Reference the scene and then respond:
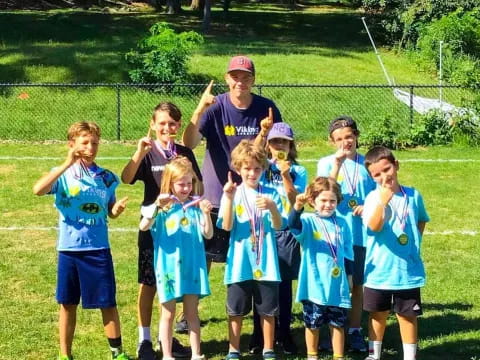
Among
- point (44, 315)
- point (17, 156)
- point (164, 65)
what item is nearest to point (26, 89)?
point (164, 65)

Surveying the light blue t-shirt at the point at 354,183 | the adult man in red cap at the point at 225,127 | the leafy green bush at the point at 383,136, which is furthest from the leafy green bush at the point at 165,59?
the light blue t-shirt at the point at 354,183

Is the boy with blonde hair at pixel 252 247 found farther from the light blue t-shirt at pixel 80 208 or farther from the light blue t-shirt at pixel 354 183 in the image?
the light blue t-shirt at pixel 80 208

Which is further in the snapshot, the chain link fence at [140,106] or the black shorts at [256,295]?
the chain link fence at [140,106]

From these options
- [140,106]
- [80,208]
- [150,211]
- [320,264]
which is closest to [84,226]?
[80,208]

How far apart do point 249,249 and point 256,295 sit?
12.8 inches

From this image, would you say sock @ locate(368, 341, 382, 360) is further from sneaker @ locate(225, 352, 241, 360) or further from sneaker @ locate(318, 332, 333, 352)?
sneaker @ locate(225, 352, 241, 360)

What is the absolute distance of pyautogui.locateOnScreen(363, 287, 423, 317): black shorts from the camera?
14.9 feet

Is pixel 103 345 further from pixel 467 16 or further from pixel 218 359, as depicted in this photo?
pixel 467 16

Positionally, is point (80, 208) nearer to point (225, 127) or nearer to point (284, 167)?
point (225, 127)

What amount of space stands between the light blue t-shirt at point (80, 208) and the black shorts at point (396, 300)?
1753 mm

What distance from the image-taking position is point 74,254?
179 inches

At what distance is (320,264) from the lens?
4570 millimetres

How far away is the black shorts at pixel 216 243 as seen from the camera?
5070 millimetres

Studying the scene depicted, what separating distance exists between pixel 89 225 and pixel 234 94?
1.35m
